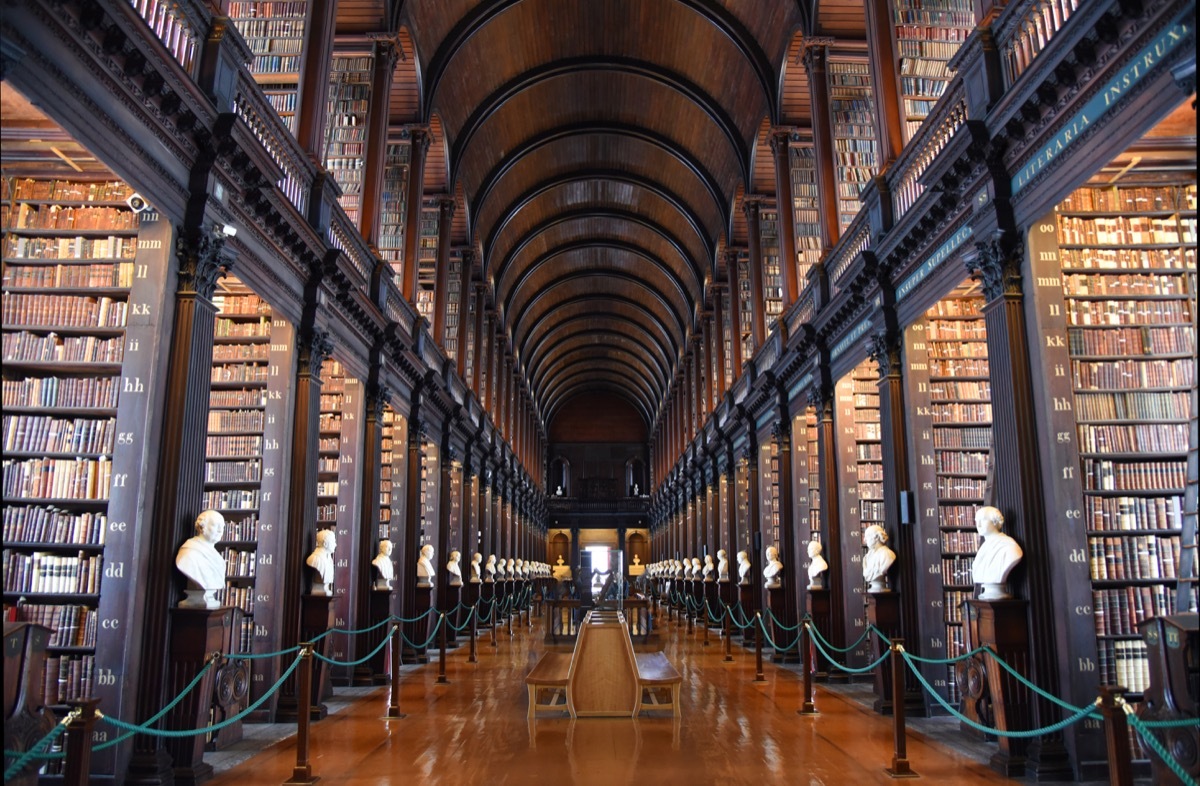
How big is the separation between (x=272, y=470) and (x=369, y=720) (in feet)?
7.44

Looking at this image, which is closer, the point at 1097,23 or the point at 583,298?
the point at 1097,23

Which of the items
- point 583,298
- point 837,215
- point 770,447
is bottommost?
→ point 770,447

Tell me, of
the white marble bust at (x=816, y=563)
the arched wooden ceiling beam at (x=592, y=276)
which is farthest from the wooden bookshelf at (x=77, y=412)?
the arched wooden ceiling beam at (x=592, y=276)

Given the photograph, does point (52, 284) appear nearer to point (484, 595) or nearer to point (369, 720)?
point (369, 720)

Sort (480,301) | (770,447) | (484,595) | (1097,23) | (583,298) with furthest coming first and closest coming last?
(583,298) < (480,301) < (484,595) < (770,447) < (1097,23)

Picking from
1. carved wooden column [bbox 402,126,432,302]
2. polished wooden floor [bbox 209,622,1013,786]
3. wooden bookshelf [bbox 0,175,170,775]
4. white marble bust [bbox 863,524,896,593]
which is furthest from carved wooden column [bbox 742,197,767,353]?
wooden bookshelf [bbox 0,175,170,775]

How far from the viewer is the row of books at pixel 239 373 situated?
8227mm

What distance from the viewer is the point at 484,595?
1773 cm

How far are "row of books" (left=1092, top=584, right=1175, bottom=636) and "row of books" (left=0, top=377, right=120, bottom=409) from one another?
6275mm

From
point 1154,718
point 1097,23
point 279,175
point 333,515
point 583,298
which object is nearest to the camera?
point 1154,718

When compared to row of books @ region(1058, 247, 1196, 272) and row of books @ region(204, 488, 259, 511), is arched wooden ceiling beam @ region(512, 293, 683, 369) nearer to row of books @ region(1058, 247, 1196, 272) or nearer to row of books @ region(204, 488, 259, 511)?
row of books @ region(204, 488, 259, 511)

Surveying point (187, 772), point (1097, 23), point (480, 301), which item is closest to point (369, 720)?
point (187, 772)

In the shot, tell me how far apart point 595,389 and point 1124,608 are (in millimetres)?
38657

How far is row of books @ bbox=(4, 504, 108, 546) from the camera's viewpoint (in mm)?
5312
